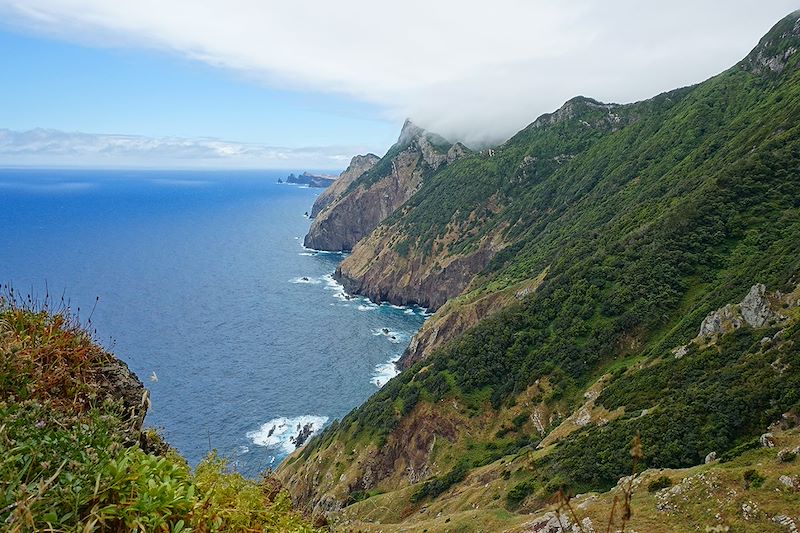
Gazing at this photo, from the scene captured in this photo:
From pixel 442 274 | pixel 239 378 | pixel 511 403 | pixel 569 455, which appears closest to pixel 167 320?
pixel 239 378

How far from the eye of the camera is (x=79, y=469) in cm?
511

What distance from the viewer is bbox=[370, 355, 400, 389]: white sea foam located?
4235 inches

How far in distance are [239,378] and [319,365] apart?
17.6m

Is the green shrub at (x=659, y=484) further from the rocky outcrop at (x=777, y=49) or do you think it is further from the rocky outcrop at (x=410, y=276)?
the rocky outcrop at (x=410, y=276)

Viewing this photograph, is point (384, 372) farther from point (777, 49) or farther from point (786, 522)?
point (777, 49)

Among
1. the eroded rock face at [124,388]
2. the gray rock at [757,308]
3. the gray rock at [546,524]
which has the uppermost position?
the eroded rock face at [124,388]

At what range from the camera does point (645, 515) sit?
22.9m

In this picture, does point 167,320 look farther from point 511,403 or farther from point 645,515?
point 645,515

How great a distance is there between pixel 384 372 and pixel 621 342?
59994 mm

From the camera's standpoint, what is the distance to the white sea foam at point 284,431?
85125mm

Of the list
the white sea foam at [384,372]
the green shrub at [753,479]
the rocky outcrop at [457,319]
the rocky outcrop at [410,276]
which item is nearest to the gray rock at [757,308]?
the green shrub at [753,479]

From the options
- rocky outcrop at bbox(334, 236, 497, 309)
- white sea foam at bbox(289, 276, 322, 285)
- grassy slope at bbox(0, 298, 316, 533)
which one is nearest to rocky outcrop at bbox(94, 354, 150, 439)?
grassy slope at bbox(0, 298, 316, 533)

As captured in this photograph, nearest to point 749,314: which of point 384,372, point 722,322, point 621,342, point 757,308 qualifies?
point 757,308

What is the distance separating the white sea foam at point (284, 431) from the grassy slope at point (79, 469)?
81829 mm
